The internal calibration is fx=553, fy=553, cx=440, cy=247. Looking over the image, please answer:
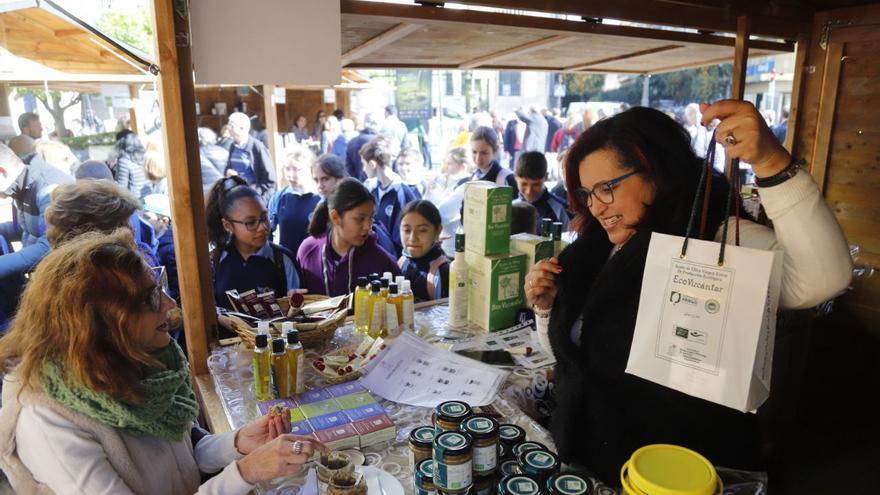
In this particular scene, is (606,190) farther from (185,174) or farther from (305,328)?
(185,174)

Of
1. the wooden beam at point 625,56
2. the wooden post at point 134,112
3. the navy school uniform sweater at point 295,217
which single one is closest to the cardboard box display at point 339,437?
the navy school uniform sweater at point 295,217

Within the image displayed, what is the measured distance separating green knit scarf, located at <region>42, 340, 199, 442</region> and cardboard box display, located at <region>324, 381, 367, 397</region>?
1.11 feet

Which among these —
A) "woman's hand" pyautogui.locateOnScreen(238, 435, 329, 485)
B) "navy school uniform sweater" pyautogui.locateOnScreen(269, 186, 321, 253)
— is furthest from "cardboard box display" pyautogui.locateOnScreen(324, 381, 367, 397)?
"navy school uniform sweater" pyautogui.locateOnScreen(269, 186, 321, 253)

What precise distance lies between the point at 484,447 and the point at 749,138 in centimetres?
67

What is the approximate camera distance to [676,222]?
110 cm

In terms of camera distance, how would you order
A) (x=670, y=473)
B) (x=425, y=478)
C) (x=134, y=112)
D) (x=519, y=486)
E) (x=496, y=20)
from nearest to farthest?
(x=670, y=473) → (x=519, y=486) → (x=425, y=478) → (x=496, y=20) → (x=134, y=112)

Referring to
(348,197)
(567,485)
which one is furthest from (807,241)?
(348,197)

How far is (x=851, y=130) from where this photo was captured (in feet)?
10.0

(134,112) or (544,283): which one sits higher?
(134,112)

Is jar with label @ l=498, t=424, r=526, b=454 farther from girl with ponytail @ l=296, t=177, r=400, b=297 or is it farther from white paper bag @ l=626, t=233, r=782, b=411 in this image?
girl with ponytail @ l=296, t=177, r=400, b=297

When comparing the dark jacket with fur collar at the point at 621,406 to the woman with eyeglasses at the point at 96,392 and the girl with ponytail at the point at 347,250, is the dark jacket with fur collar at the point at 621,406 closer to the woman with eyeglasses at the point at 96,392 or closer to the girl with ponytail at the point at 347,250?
the woman with eyeglasses at the point at 96,392

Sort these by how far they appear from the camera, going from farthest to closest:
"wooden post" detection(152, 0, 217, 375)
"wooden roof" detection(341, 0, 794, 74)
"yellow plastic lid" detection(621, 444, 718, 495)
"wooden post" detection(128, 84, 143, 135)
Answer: "wooden post" detection(128, 84, 143, 135) < "wooden roof" detection(341, 0, 794, 74) < "wooden post" detection(152, 0, 217, 375) < "yellow plastic lid" detection(621, 444, 718, 495)

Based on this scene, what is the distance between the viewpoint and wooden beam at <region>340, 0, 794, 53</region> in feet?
6.19

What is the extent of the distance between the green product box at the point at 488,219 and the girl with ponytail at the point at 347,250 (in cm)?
70
